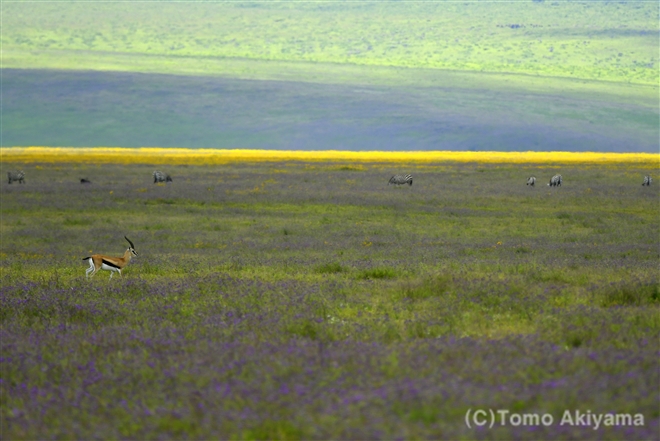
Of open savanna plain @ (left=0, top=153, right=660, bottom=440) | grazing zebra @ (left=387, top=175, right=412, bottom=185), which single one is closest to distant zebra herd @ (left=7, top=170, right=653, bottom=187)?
grazing zebra @ (left=387, top=175, right=412, bottom=185)

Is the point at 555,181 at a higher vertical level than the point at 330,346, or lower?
lower

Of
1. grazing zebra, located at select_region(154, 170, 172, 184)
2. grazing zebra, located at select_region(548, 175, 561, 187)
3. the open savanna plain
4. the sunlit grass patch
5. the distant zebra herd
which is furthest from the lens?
the sunlit grass patch

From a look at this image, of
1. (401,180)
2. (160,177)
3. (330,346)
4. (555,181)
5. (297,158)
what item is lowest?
(297,158)

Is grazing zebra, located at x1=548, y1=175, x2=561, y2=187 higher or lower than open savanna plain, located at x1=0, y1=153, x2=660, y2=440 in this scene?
lower

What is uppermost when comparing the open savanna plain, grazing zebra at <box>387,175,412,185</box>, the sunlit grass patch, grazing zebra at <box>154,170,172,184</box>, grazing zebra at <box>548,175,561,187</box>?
the open savanna plain

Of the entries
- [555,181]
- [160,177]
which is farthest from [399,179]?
[160,177]

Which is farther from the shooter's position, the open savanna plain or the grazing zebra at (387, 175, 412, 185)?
the grazing zebra at (387, 175, 412, 185)

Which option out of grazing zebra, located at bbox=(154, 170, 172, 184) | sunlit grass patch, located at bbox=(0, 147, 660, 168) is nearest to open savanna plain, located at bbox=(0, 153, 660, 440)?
grazing zebra, located at bbox=(154, 170, 172, 184)

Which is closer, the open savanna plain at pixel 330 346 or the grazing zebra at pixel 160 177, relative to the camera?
the open savanna plain at pixel 330 346

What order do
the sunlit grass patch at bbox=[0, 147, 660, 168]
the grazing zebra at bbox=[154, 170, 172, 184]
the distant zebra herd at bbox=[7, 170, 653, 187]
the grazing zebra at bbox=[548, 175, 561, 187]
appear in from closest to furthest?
the grazing zebra at bbox=[548, 175, 561, 187]
the distant zebra herd at bbox=[7, 170, 653, 187]
the grazing zebra at bbox=[154, 170, 172, 184]
the sunlit grass patch at bbox=[0, 147, 660, 168]

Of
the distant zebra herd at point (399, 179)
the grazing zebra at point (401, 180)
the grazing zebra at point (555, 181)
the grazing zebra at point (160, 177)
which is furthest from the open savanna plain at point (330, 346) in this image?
the grazing zebra at point (160, 177)

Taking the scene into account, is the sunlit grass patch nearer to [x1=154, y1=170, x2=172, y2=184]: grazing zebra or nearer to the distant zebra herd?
the distant zebra herd

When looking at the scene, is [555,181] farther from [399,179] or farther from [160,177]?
[160,177]

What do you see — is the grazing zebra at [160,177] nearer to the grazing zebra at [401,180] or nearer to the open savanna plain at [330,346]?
the grazing zebra at [401,180]
